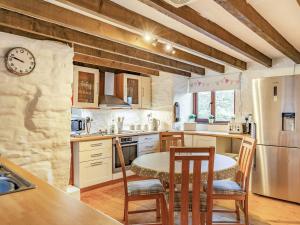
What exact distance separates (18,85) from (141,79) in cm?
292

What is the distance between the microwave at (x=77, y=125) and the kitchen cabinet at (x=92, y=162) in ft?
1.54

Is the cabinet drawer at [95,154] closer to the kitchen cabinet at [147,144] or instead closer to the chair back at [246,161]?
the kitchen cabinet at [147,144]

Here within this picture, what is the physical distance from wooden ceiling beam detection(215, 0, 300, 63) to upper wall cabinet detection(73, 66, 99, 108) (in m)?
2.85

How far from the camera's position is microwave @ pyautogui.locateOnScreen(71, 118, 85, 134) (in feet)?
13.8

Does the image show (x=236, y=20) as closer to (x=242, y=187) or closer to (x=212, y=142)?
(x=242, y=187)

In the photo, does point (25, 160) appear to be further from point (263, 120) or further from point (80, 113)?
point (263, 120)

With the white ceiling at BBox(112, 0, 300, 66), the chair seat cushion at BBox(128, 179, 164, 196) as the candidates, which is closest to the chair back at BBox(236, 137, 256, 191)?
the chair seat cushion at BBox(128, 179, 164, 196)

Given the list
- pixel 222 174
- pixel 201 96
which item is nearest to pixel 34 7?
pixel 222 174

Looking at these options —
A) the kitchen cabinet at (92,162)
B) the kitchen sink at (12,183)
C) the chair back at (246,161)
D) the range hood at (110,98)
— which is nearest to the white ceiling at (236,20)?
the chair back at (246,161)

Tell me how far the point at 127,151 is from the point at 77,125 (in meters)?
0.99

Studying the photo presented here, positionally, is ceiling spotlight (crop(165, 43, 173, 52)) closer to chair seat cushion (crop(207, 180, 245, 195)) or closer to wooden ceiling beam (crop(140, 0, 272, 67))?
wooden ceiling beam (crop(140, 0, 272, 67))

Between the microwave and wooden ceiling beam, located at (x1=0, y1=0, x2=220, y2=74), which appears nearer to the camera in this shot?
wooden ceiling beam, located at (x1=0, y1=0, x2=220, y2=74)

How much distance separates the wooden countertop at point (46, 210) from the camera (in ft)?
3.13

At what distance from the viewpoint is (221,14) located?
94.0 inches
